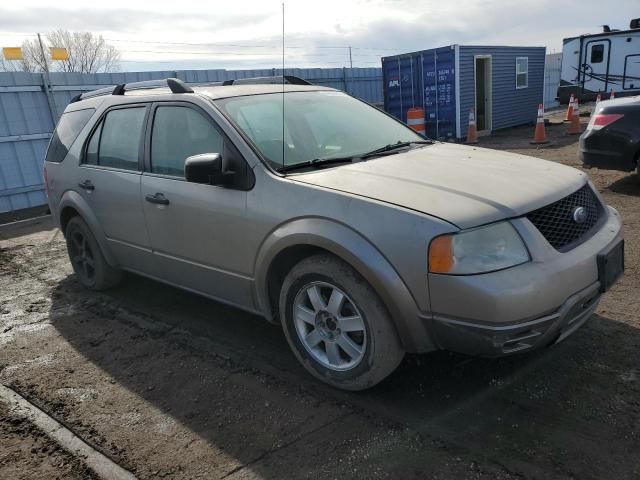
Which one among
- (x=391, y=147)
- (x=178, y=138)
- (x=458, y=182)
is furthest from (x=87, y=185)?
(x=458, y=182)

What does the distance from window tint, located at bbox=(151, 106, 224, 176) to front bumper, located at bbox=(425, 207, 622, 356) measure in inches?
71.2

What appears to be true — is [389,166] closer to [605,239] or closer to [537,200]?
[537,200]

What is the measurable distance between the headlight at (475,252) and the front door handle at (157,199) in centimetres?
206

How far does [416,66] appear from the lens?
15.1 metres

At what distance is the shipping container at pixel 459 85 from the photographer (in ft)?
48.3

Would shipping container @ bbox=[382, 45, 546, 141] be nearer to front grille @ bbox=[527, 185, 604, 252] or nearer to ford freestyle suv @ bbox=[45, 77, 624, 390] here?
ford freestyle suv @ bbox=[45, 77, 624, 390]

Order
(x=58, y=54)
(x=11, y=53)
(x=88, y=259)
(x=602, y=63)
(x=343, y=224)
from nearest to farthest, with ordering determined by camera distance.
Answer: (x=343, y=224) → (x=88, y=259) → (x=11, y=53) → (x=58, y=54) → (x=602, y=63)

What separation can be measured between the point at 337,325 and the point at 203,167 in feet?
3.97

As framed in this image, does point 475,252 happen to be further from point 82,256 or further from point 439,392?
point 82,256

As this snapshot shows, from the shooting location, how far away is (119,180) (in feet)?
13.7

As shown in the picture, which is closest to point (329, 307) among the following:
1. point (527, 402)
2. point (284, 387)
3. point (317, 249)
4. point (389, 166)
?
point (317, 249)

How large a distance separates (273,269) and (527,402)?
1591 millimetres

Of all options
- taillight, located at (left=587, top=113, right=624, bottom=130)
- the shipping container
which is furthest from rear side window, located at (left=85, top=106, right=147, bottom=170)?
the shipping container

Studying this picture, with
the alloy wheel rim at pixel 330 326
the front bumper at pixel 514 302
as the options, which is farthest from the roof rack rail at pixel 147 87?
the front bumper at pixel 514 302
